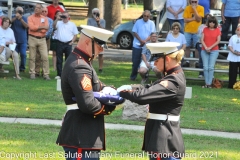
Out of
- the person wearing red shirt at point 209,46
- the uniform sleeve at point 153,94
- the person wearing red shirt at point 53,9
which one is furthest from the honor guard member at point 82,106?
the person wearing red shirt at point 53,9

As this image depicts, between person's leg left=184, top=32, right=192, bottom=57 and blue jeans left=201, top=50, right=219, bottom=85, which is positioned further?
person's leg left=184, top=32, right=192, bottom=57

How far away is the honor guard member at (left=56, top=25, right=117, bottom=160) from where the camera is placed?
5438 millimetres

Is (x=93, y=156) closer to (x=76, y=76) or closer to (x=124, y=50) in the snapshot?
(x=76, y=76)

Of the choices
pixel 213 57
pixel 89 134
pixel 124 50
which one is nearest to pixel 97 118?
pixel 89 134

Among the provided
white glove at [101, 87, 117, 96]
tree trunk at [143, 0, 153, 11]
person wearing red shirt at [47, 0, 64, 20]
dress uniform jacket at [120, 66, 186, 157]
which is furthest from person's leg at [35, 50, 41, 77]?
tree trunk at [143, 0, 153, 11]

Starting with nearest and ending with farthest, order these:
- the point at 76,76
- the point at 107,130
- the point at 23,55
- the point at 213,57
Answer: the point at 76,76, the point at 107,130, the point at 213,57, the point at 23,55

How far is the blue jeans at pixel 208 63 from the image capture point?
1609cm

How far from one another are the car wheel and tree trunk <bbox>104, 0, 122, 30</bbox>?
216 inches

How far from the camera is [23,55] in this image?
17.8 m

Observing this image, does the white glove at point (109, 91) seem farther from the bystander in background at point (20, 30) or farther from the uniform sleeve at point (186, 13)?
the bystander in background at point (20, 30)

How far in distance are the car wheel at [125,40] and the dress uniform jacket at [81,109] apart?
19.8 metres

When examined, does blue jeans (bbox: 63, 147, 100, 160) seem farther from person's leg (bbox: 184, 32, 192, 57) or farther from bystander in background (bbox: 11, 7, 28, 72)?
bystander in background (bbox: 11, 7, 28, 72)

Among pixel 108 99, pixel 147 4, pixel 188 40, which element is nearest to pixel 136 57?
pixel 188 40

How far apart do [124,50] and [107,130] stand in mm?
15597
